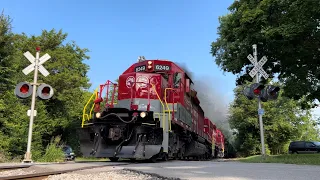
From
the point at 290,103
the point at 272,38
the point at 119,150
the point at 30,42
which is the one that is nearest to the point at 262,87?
the point at 272,38

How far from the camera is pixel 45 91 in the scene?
1077 cm

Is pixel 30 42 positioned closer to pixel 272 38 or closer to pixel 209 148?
pixel 209 148

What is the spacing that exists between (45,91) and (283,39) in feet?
34.7

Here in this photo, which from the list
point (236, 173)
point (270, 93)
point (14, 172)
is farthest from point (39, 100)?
point (236, 173)

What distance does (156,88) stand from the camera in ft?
38.3

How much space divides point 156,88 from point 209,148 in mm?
12201

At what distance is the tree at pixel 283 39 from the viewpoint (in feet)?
42.8

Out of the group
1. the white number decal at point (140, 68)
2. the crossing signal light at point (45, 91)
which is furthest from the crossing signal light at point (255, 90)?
the crossing signal light at point (45, 91)

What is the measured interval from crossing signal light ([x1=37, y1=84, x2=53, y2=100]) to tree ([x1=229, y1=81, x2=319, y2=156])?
34904 mm

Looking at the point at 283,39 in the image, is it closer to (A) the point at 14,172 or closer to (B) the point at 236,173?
(B) the point at 236,173

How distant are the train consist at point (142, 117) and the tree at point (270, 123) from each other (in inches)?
1226

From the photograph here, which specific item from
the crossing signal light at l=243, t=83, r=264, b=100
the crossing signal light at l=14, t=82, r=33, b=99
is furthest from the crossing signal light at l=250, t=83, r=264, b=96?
the crossing signal light at l=14, t=82, r=33, b=99

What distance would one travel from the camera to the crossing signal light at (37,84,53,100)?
10625mm

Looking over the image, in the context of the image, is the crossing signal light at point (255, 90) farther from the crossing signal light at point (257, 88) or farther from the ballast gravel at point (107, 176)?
the ballast gravel at point (107, 176)
